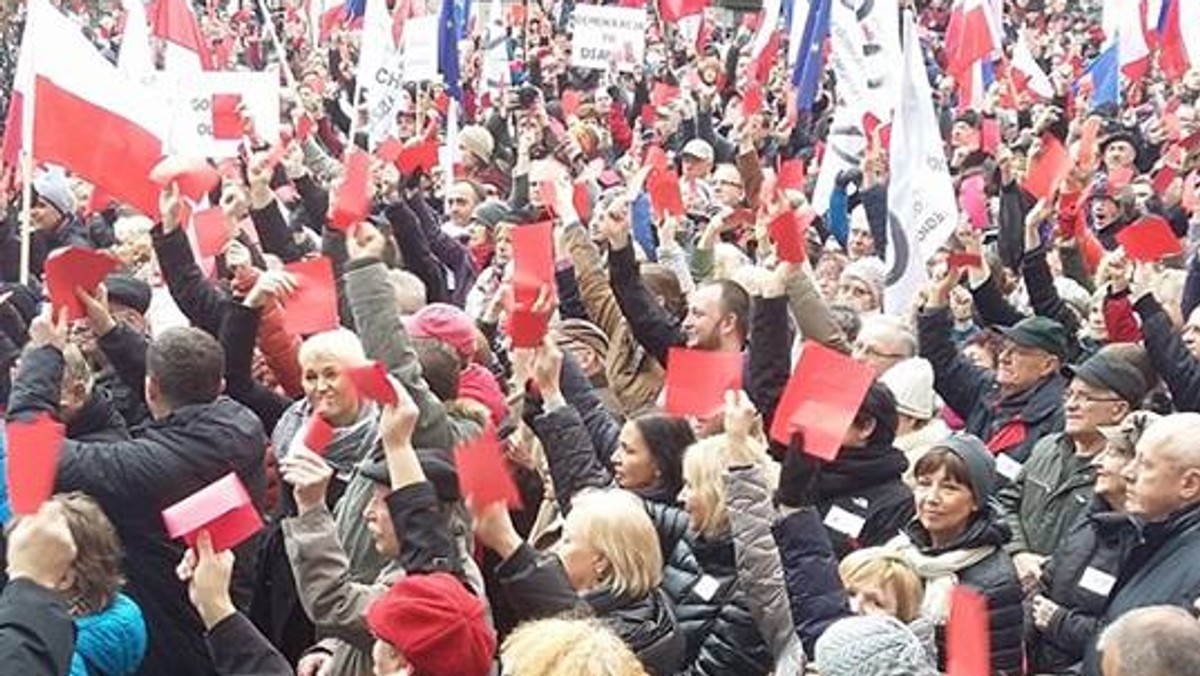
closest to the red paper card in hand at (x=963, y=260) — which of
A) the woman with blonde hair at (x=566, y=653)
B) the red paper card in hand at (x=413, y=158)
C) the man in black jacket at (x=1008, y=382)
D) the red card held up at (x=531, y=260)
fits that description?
the man in black jacket at (x=1008, y=382)

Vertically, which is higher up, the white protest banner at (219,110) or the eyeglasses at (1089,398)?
the eyeglasses at (1089,398)

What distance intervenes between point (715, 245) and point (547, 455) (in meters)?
4.31

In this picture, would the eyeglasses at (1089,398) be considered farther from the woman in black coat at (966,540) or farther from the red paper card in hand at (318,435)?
the red paper card in hand at (318,435)

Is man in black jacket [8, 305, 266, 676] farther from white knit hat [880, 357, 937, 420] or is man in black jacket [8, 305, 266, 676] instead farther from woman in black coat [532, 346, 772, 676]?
white knit hat [880, 357, 937, 420]

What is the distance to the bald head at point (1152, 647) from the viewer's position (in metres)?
3.78

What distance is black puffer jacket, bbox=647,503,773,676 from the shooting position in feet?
17.2

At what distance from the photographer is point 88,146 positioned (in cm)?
691

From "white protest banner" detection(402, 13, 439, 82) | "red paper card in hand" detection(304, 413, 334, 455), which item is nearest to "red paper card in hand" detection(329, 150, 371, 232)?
"red paper card in hand" detection(304, 413, 334, 455)

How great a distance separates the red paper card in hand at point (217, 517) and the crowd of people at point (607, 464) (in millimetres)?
47

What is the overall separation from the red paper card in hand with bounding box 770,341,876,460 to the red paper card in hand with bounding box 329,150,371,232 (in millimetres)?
2545

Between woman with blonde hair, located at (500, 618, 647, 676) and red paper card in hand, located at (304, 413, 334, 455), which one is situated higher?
woman with blonde hair, located at (500, 618, 647, 676)

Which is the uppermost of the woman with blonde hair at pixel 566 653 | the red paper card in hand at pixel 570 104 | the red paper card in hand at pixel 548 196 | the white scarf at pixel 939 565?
the woman with blonde hair at pixel 566 653

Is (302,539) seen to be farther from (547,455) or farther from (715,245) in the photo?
(715,245)

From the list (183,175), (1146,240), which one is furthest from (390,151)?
(1146,240)
